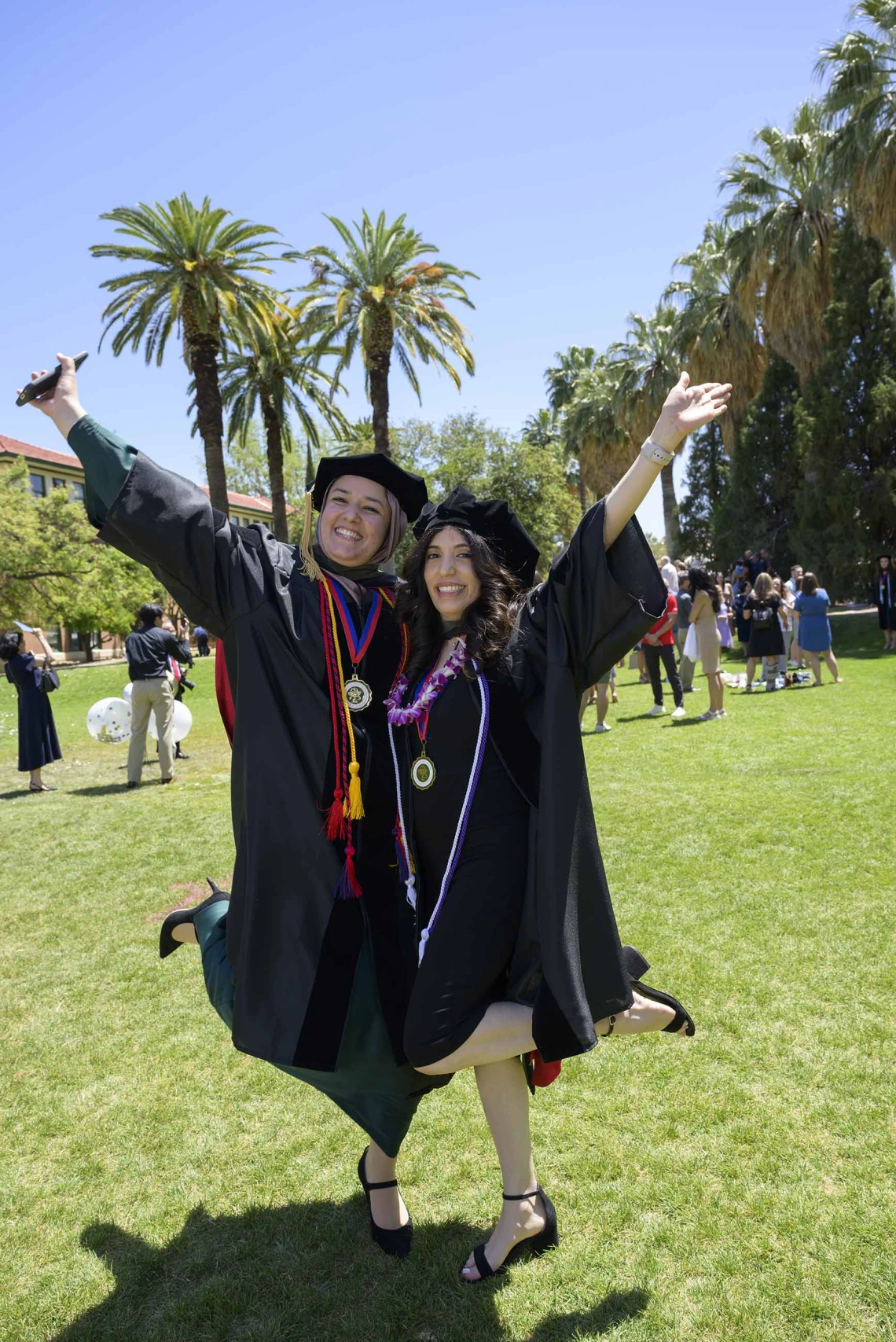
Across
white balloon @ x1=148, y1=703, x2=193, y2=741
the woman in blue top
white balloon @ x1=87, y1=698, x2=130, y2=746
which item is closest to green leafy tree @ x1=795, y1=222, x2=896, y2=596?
the woman in blue top

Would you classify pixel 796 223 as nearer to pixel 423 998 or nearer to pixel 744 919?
pixel 744 919

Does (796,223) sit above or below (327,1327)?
above

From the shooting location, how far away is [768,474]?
29.8 meters

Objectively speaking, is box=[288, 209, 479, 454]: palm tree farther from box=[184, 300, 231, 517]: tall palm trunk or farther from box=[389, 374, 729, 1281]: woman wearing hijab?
box=[389, 374, 729, 1281]: woman wearing hijab

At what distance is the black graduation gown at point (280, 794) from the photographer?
103 inches

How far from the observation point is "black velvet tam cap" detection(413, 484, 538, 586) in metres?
2.78

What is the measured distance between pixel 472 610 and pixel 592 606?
359 mm

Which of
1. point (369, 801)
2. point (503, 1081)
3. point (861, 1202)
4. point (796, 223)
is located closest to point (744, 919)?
point (861, 1202)

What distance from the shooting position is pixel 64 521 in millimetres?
37906

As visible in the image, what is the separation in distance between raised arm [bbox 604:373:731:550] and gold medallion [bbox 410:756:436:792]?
2.54 ft

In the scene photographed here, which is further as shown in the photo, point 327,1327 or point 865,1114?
point 865,1114

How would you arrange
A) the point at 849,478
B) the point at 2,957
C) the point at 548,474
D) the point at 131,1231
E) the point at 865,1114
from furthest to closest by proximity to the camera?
the point at 548,474
the point at 849,478
the point at 2,957
the point at 865,1114
the point at 131,1231

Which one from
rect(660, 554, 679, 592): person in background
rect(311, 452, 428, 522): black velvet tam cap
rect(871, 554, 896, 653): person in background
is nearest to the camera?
rect(311, 452, 428, 522): black velvet tam cap

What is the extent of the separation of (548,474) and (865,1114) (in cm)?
3892
